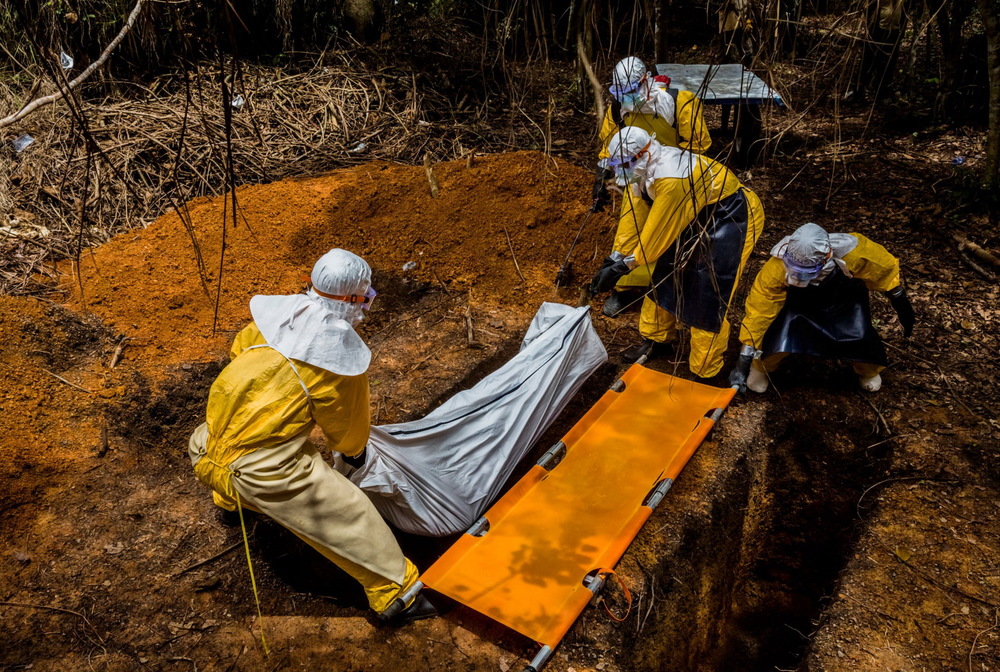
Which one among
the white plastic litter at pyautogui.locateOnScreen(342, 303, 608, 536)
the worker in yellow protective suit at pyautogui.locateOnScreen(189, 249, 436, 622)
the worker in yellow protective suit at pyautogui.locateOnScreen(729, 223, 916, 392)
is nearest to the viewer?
the worker in yellow protective suit at pyautogui.locateOnScreen(189, 249, 436, 622)

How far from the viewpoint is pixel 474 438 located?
3.38 metres

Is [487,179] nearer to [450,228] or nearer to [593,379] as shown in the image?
[450,228]

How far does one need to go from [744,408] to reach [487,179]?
2781mm

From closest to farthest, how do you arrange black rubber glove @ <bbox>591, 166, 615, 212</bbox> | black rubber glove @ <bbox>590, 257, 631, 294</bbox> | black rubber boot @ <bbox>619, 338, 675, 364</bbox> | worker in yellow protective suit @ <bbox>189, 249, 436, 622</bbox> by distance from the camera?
worker in yellow protective suit @ <bbox>189, 249, 436, 622</bbox>
black rubber glove @ <bbox>590, 257, 631, 294</bbox>
black rubber boot @ <bbox>619, 338, 675, 364</bbox>
black rubber glove @ <bbox>591, 166, 615, 212</bbox>

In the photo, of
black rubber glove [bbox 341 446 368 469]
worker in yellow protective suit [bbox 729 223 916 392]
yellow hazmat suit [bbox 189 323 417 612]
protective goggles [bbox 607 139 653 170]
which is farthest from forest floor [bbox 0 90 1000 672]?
protective goggles [bbox 607 139 653 170]

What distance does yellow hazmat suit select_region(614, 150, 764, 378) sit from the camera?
146 inches

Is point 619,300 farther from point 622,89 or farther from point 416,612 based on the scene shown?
point 416,612

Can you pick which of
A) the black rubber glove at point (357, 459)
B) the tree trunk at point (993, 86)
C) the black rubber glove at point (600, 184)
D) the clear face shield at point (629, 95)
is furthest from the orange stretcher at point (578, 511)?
the tree trunk at point (993, 86)

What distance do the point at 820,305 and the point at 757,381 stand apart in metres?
0.58

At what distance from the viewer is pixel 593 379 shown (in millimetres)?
4379

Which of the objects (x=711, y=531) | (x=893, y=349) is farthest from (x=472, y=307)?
(x=893, y=349)

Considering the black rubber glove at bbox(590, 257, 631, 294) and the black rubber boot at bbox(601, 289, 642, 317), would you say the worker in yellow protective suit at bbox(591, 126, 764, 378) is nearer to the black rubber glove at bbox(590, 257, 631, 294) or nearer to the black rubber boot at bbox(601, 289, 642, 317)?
the black rubber glove at bbox(590, 257, 631, 294)

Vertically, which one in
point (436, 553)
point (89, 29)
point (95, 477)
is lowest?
point (436, 553)

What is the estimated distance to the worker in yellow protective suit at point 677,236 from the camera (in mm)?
3721
